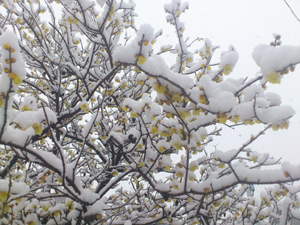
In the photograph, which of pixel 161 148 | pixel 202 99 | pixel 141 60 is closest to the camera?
pixel 141 60

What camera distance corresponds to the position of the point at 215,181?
Answer: 1.89 metres

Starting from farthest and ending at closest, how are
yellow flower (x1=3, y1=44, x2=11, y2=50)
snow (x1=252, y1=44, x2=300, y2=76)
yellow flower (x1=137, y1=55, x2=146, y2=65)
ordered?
yellow flower (x1=137, y1=55, x2=146, y2=65) < snow (x1=252, y1=44, x2=300, y2=76) < yellow flower (x1=3, y1=44, x2=11, y2=50)

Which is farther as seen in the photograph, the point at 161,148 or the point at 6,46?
the point at 161,148

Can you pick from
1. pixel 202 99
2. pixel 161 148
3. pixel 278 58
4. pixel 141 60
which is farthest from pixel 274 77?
pixel 161 148

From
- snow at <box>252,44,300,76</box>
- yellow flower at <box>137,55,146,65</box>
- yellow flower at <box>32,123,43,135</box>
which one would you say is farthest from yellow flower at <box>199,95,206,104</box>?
yellow flower at <box>32,123,43,135</box>

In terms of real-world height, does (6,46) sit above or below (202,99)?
above

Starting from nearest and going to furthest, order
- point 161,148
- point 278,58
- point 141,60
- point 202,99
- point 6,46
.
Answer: point 6,46, point 278,58, point 141,60, point 202,99, point 161,148

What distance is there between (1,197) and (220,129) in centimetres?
338

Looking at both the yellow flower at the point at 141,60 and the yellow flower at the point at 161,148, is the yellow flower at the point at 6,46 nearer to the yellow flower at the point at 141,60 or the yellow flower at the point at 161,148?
the yellow flower at the point at 141,60

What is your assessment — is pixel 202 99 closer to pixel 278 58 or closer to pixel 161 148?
pixel 278 58

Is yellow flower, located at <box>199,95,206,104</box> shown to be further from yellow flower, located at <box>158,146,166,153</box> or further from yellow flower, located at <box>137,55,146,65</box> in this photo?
yellow flower, located at <box>158,146,166,153</box>

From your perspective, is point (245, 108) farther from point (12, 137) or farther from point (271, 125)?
point (12, 137)

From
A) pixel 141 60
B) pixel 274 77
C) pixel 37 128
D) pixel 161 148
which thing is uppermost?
pixel 141 60

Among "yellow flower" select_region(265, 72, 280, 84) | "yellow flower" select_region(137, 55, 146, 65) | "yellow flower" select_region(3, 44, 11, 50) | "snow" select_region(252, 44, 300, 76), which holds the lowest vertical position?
"yellow flower" select_region(265, 72, 280, 84)
